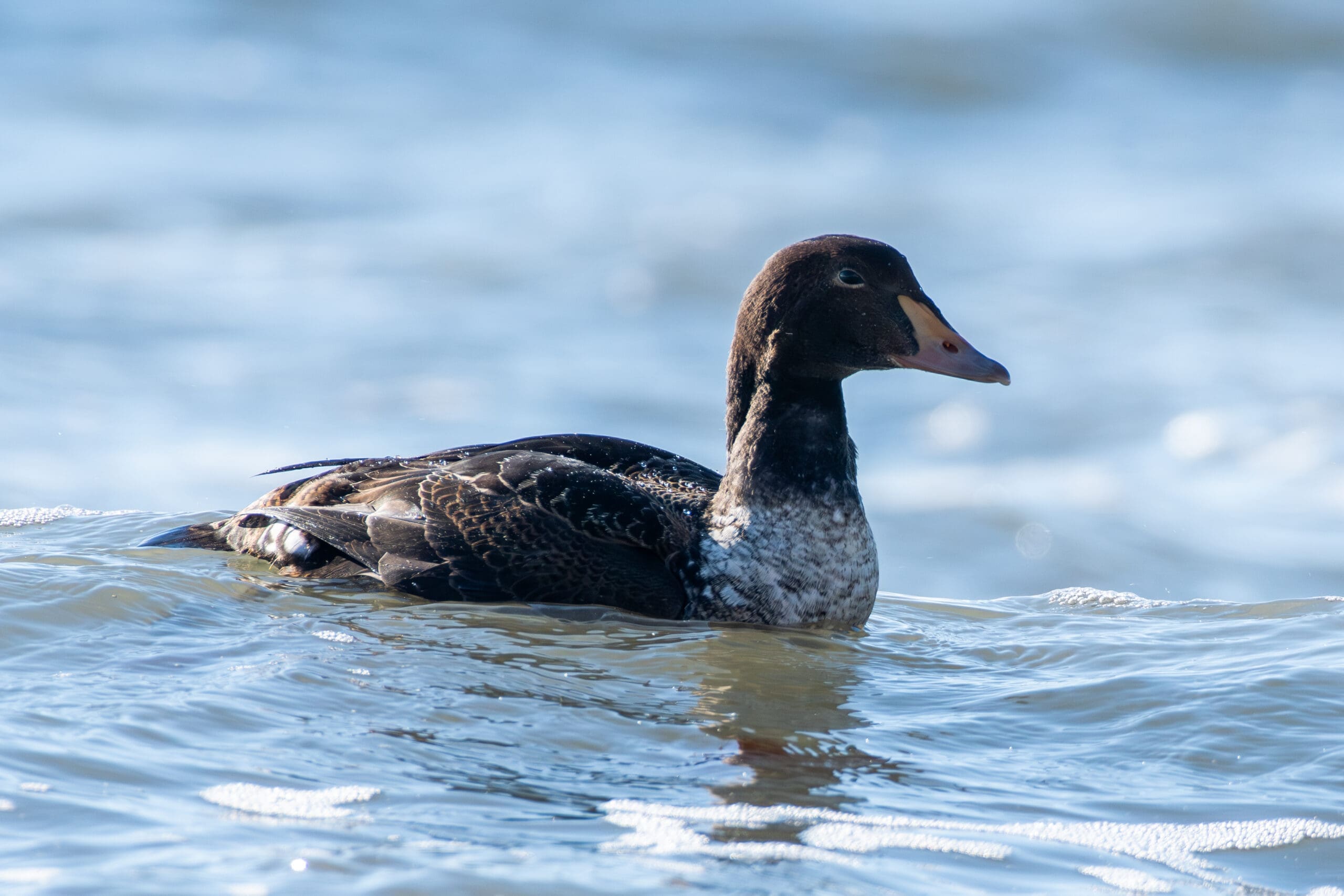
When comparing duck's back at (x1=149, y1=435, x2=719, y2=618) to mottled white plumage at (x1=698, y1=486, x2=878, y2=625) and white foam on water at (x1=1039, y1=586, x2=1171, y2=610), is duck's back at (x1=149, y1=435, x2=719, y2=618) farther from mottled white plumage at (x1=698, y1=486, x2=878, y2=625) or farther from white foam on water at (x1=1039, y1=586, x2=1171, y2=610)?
white foam on water at (x1=1039, y1=586, x2=1171, y2=610)

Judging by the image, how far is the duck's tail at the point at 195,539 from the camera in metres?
6.30

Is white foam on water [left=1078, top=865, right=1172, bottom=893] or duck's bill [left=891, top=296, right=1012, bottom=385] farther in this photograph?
duck's bill [left=891, top=296, right=1012, bottom=385]

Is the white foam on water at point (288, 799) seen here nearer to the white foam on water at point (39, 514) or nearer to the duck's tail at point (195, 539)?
the duck's tail at point (195, 539)

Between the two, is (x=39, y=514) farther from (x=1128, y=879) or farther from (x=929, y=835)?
(x=1128, y=879)

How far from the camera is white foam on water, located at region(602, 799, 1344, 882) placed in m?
3.55

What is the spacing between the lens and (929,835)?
371 cm

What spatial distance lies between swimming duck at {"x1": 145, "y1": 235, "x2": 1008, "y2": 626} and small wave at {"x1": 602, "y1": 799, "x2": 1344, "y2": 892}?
180 centimetres

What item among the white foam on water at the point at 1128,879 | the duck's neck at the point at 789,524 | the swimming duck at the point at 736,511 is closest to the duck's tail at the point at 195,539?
the swimming duck at the point at 736,511

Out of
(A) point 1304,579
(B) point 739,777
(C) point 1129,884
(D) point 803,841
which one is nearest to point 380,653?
(B) point 739,777

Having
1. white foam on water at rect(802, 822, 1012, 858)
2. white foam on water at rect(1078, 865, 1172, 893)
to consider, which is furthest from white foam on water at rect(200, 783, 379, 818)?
white foam on water at rect(1078, 865, 1172, 893)

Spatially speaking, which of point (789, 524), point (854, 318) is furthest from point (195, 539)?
point (854, 318)

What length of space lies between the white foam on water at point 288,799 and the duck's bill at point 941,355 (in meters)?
2.80

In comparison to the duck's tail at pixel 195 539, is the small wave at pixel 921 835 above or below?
below

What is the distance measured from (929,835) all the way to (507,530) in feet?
7.46
